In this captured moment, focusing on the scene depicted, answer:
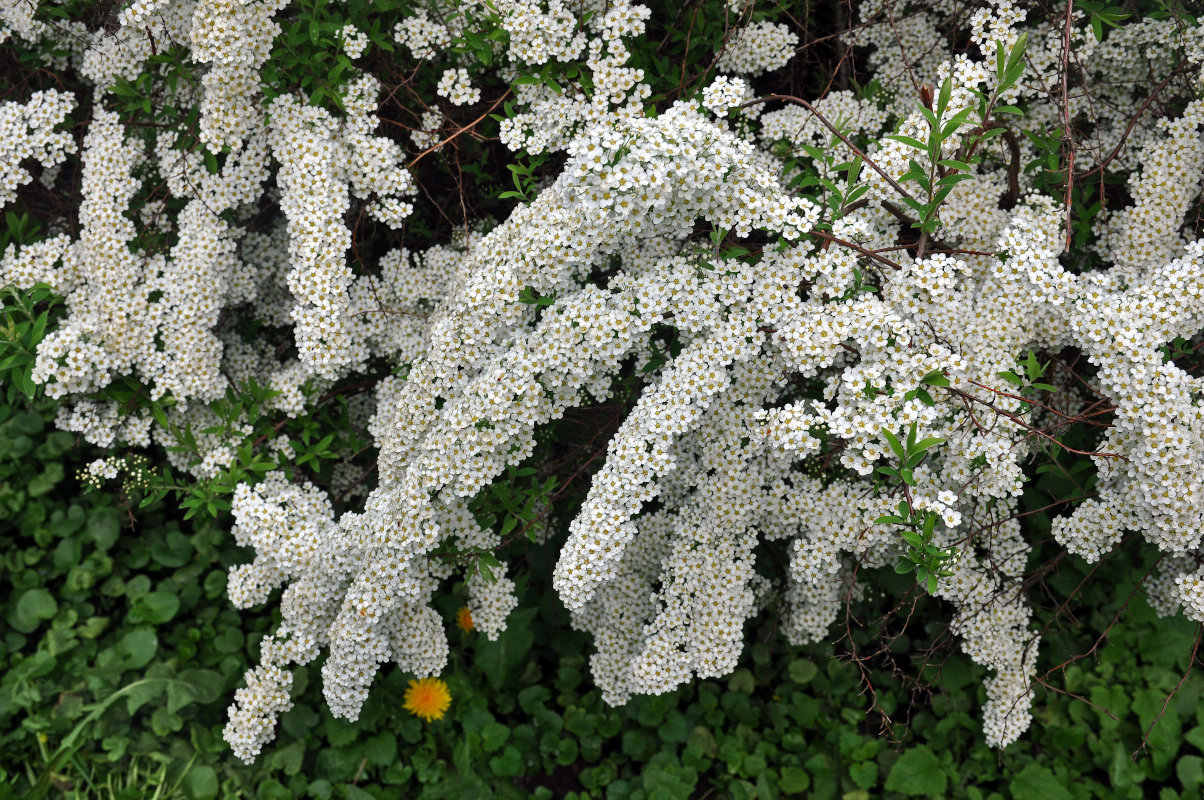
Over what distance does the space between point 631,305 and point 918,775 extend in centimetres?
214

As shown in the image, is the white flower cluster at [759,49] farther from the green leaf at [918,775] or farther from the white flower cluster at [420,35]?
the green leaf at [918,775]

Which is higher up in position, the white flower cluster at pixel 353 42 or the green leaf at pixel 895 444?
the white flower cluster at pixel 353 42

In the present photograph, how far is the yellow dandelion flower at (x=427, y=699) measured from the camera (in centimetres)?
360

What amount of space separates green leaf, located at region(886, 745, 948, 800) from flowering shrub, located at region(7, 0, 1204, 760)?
409 millimetres

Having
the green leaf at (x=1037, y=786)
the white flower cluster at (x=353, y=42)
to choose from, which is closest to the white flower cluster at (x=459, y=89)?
the white flower cluster at (x=353, y=42)

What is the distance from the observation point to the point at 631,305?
8.79 feet

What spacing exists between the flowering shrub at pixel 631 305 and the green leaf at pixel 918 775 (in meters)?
0.41

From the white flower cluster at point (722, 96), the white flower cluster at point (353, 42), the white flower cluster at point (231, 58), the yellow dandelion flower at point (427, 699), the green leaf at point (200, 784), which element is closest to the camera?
the white flower cluster at point (722, 96)

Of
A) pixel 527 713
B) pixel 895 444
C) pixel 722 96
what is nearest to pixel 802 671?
pixel 527 713

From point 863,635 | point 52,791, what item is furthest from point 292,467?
point 863,635

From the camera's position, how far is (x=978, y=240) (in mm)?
3133

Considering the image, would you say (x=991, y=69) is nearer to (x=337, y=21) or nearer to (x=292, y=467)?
(x=337, y=21)

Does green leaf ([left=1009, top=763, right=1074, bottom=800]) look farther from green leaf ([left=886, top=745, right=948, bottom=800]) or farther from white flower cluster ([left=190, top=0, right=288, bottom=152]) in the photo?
white flower cluster ([left=190, top=0, right=288, bottom=152])

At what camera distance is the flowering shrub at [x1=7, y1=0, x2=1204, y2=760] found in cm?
258
